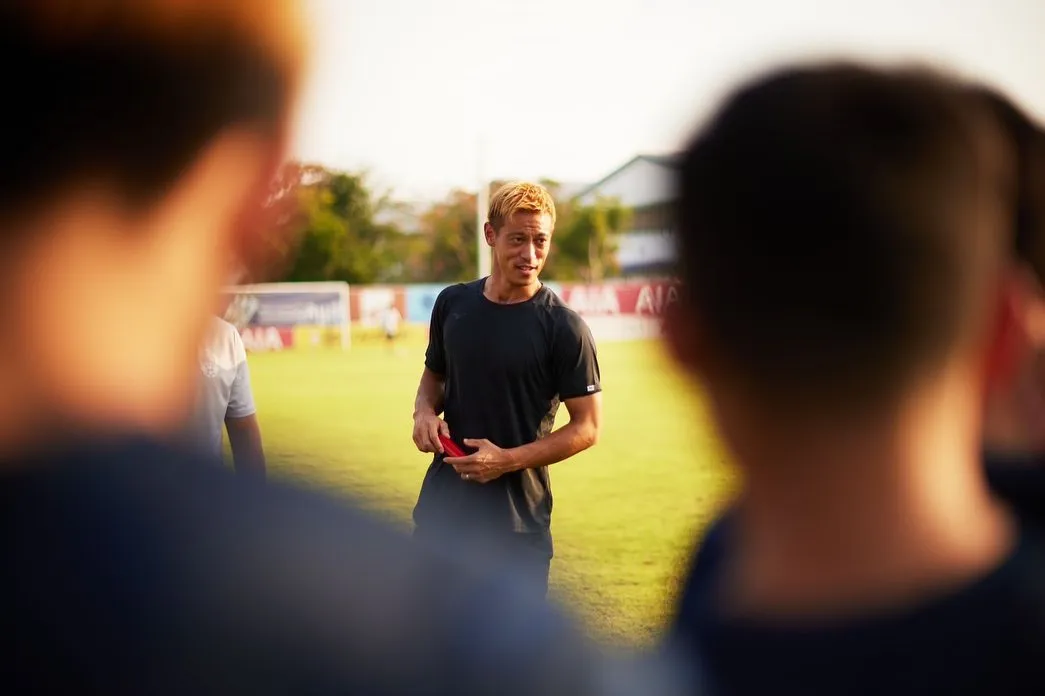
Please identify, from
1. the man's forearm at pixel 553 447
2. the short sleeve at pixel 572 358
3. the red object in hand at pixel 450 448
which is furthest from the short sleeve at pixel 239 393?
the short sleeve at pixel 572 358

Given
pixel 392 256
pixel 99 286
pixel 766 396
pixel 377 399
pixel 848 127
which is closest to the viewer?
pixel 99 286

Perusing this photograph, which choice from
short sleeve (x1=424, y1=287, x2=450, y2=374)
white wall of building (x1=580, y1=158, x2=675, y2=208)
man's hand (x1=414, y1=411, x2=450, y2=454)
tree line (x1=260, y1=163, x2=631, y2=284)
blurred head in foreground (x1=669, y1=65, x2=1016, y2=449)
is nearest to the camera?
blurred head in foreground (x1=669, y1=65, x2=1016, y2=449)

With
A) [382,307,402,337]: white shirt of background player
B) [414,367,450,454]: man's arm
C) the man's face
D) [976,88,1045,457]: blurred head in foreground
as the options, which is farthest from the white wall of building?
[382,307,402,337]: white shirt of background player

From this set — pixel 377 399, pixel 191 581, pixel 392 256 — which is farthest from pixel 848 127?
pixel 392 256

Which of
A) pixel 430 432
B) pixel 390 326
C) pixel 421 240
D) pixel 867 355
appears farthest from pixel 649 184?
pixel 421 240

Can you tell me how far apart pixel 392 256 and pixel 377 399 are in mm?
38428

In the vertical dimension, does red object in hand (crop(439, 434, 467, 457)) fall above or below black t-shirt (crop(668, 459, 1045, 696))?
below

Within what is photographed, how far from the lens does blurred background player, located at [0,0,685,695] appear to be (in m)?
0.58

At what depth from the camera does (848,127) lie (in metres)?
0.98

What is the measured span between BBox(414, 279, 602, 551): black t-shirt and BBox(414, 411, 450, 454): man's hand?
85mm

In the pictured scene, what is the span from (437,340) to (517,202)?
62 cm

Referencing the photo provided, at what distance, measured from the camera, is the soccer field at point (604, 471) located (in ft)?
3.39

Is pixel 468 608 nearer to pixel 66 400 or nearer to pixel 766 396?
pixel 66 400

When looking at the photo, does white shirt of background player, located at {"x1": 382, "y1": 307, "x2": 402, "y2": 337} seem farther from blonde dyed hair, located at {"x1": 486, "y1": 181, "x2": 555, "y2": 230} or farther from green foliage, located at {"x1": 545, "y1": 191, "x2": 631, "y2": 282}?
blonde dyed hair, located at {"x1": 486, "y1": 181, "x2": 555, "y2": 230}
